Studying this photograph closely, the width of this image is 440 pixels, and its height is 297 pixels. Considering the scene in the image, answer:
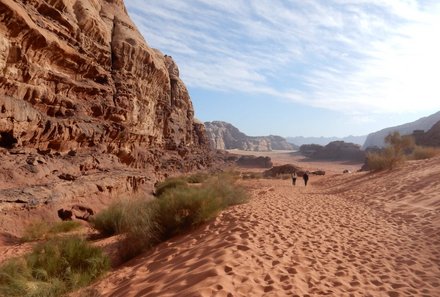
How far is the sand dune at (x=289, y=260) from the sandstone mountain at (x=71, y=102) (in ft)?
18.3

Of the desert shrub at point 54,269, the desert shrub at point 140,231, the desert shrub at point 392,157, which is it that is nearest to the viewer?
the desert shrub at point 54,269

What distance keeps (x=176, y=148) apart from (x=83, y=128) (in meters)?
15.6

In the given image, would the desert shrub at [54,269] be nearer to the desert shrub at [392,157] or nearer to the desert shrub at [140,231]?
the desert shrub at [140,231]

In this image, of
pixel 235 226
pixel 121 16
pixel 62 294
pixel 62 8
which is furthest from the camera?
pixel 121 16

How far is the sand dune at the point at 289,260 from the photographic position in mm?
4574

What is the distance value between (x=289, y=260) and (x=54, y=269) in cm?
394

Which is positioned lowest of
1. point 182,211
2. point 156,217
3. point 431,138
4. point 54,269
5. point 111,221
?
point 54,269

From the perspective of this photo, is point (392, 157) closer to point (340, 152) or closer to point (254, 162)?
point (254, 162)

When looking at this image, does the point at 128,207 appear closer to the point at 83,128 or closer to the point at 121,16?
the point at 83,128

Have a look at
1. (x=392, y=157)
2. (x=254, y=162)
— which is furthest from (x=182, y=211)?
(x=254, y=162)

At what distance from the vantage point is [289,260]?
557cm

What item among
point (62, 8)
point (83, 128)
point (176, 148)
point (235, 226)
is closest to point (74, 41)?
point (62, 8)

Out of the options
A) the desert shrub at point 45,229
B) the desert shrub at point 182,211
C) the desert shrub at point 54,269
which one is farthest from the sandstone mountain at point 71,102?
the desert shrub at point 182,211

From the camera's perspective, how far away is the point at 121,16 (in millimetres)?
21938
